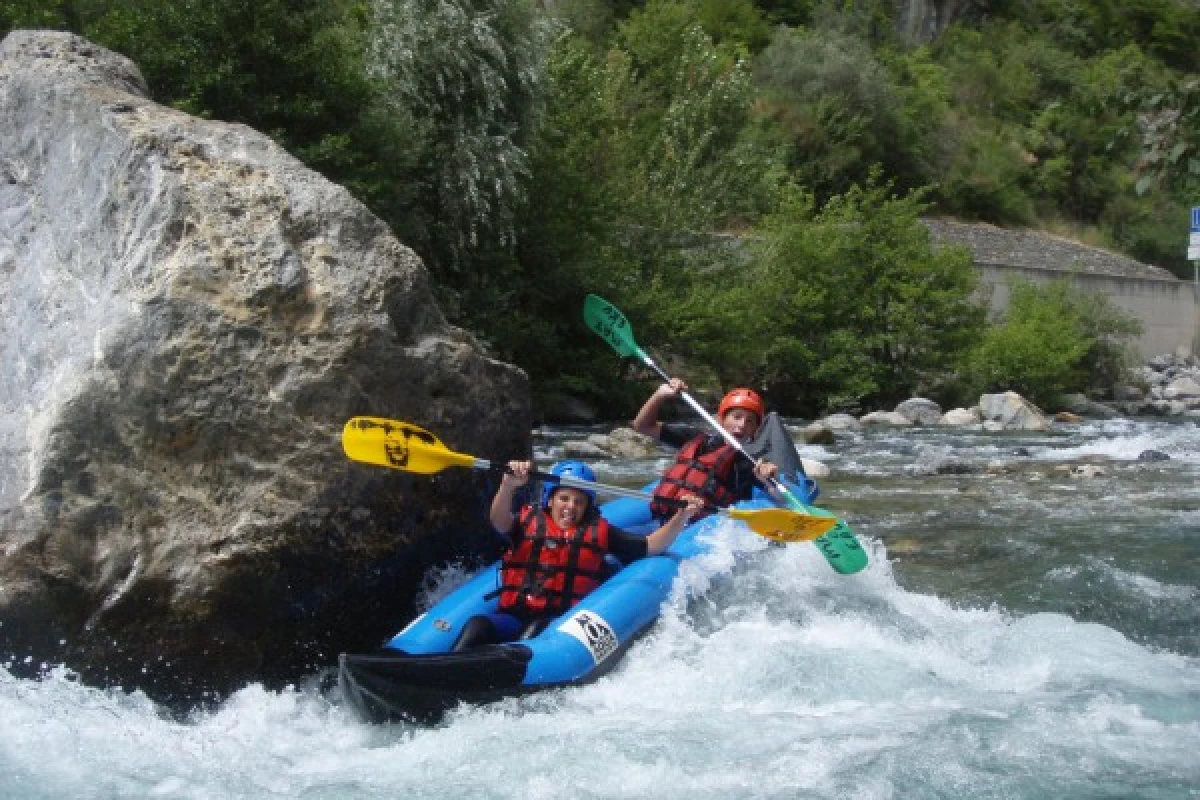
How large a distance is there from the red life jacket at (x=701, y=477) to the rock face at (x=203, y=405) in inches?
52.4

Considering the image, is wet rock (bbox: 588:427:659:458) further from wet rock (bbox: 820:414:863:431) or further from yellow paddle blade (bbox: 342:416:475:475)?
yellow paddle blade (bbox: 342:416:475:475)

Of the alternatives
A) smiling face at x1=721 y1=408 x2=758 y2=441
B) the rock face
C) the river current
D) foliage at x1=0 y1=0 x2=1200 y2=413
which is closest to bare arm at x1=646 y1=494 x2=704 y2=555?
the river current

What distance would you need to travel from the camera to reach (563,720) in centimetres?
419

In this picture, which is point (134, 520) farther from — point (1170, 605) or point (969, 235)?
point (969, 235)

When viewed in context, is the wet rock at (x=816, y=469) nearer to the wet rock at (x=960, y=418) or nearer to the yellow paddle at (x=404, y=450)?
the wet rock at (x=960, y=418)

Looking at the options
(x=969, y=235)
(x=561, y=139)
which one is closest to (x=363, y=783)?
(x=561, y=139)

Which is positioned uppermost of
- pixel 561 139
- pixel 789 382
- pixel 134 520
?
pixel 561 139

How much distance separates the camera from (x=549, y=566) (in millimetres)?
4883

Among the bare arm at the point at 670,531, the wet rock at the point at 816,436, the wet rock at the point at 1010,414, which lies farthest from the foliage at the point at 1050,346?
the bare arm at the point at 670,531

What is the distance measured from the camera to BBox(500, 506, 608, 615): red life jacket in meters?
4.82

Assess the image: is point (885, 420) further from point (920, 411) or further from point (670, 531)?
point (670, 531)

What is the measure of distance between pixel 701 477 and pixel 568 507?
1.35m

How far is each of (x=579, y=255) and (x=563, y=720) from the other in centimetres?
972

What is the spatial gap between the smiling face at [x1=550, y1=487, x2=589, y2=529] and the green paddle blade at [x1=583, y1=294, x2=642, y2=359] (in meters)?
2.64
